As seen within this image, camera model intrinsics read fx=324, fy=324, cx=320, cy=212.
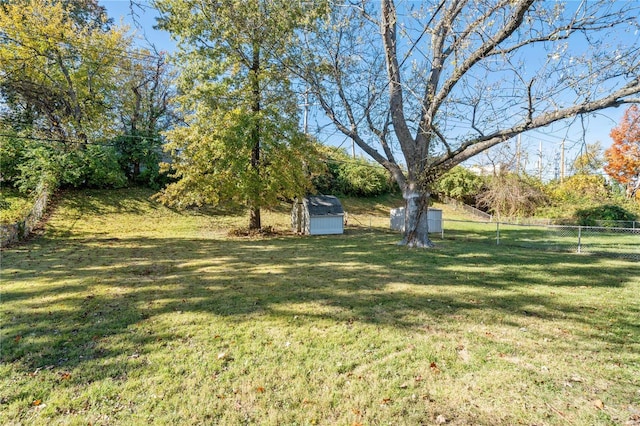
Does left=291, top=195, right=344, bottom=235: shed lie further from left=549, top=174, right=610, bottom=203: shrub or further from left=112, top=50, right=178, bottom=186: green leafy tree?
left=549, top=174, right=610, bottom=203: shrub

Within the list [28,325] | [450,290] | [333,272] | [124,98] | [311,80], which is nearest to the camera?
[28,325]

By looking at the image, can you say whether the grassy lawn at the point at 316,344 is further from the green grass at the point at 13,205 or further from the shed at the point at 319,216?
the shed at the point at 319,216

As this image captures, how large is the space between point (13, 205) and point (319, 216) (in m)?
12.7

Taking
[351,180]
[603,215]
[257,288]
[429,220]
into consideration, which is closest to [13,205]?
[257,288]

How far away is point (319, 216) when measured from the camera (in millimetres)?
14812

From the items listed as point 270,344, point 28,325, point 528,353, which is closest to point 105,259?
point 28,325

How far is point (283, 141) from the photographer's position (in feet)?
42.5

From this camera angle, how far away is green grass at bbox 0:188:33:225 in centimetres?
1176

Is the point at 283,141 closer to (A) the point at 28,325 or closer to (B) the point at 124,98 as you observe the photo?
(A) the point at 28,325

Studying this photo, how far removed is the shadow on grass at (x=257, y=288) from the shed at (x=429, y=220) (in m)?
6.75

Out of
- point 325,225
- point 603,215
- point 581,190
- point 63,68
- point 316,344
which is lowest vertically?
point 316,344

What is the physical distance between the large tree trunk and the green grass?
1332cm

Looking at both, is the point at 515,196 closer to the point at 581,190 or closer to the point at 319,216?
the point at 581,190

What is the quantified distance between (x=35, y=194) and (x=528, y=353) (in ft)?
61.1
